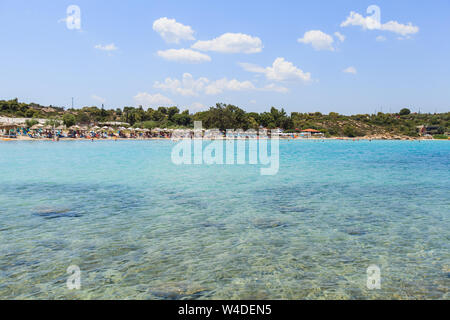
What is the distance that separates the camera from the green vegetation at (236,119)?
385 feet

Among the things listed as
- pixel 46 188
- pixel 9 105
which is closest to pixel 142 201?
pixel 46 188

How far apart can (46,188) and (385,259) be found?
16927mm

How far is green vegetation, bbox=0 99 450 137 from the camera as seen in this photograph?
118m

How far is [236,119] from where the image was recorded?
122m

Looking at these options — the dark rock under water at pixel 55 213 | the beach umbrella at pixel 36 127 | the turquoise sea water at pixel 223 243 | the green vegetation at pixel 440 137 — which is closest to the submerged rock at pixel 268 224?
the turquoise sea water at pixel 223 243

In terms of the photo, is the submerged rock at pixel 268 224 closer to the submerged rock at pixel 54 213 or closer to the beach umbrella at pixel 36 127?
the submerged rock at pixel 54 213

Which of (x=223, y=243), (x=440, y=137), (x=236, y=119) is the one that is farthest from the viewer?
(x=440, y=137)

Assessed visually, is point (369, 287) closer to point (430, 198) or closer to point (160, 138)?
point (430, 198)

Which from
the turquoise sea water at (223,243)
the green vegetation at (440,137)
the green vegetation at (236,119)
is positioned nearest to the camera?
the turquoise sea water at (223,243)

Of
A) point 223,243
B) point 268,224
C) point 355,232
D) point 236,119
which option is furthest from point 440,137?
point 223,243

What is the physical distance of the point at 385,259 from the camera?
7711mm

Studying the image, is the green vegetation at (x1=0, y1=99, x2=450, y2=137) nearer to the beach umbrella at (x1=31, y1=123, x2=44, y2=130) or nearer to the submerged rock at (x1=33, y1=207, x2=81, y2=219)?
the beach umbrella at (x1=31, y1=123, x2=44, y2=130)

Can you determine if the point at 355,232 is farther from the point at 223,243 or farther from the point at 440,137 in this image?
the point at 440,137

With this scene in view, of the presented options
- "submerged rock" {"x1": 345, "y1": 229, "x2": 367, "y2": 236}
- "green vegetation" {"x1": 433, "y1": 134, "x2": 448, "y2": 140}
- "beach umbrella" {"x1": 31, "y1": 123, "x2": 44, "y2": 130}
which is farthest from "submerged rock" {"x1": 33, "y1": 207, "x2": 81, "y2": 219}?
"green vegetation" {"x1": 433, "y1": 134, "x2": 448, "y2": 140}
